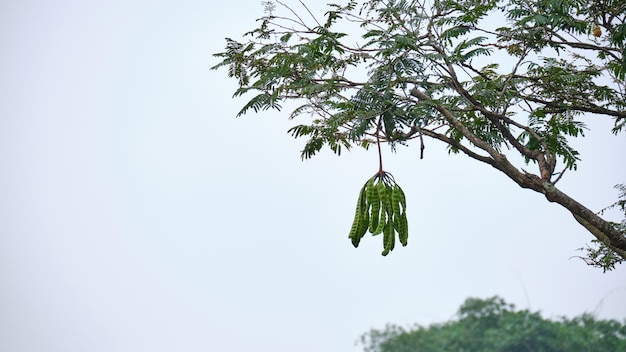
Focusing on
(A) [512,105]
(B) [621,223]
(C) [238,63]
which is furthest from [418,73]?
(B) [621,223]

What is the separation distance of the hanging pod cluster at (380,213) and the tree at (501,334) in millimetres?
20267

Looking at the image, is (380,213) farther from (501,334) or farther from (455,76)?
(501,334)

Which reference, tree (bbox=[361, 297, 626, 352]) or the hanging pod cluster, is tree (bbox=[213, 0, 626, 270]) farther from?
tree (bbox=[361, 297, 626, 352])

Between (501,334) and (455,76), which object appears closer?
(455,76)

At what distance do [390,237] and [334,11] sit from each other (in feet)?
5.14

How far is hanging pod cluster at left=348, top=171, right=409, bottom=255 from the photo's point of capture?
4.16 m

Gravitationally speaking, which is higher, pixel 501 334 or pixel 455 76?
pixel 501 334

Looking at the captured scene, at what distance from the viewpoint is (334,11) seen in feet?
16.9

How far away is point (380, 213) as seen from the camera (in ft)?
13.7

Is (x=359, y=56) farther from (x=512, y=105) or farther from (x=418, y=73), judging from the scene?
(x=512, y=105)

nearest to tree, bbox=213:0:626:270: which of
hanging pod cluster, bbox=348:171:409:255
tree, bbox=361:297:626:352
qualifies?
hanging pod cluster, bbox=348:171:409:255

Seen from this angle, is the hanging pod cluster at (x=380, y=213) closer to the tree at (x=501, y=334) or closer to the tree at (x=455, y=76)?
the tree at (x=455, y=76)

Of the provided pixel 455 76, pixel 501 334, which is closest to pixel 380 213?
pixel 455 76

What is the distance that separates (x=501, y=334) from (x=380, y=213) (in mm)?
20730
